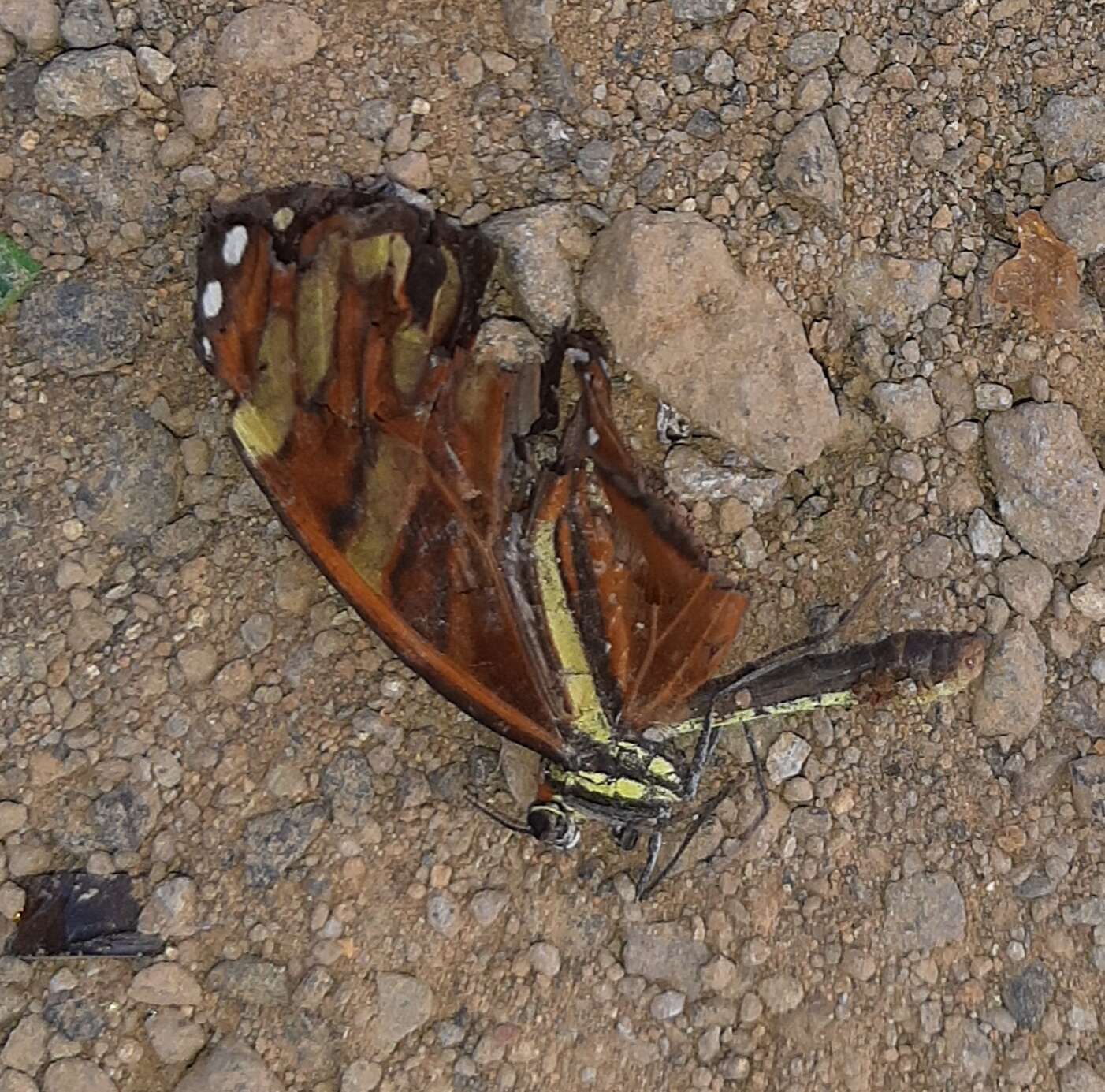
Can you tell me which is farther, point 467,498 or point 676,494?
point 676,494

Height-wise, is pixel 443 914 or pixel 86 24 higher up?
pixel 86 24

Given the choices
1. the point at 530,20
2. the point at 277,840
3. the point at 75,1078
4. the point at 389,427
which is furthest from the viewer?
the point at 530,20

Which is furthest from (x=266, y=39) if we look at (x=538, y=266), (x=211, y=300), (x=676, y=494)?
(x=676, y=494)

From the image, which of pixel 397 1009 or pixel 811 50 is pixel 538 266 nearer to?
pixel 811 50

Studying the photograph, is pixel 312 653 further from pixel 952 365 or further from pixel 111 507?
pixel 952 365

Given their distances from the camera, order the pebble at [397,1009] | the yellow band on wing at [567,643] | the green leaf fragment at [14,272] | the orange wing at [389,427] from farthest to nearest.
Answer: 1. the green leaf fragment at [14,272]
2. the pebble at [397,1009]
3. the yellow band on wing at [567,643]
4. the orange wing at [389,427]

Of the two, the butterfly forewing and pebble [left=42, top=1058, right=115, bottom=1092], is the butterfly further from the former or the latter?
pebble [left=42, top=1058, right=115, bottom=1092]

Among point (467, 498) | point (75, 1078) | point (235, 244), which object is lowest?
point (75, 1078)

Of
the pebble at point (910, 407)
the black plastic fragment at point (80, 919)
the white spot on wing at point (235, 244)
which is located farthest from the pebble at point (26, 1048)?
the pebble at point (910, 407)

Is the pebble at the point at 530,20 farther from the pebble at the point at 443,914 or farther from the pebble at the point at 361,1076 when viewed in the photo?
the pebble at the point at 361,1076
